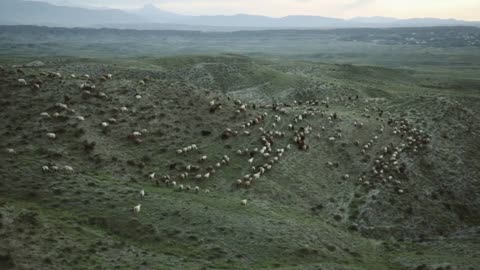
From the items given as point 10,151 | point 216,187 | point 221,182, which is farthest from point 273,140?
point 10,151

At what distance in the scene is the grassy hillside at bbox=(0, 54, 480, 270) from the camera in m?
23.9

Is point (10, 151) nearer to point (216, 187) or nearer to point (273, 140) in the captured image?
point (216, 187)

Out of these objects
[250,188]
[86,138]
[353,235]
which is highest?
[86,138]

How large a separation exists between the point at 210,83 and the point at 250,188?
165 feet

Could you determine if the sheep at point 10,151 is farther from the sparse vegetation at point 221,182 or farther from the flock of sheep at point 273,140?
the sparse vegetation at point 221,182

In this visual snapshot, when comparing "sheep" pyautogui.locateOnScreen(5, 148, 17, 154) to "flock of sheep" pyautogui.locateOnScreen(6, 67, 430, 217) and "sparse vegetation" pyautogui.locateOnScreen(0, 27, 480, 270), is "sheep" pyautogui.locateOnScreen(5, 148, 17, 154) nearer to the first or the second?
"flock of sheep" pyautogui.locateOnScreen(6, 67, 430, 217)

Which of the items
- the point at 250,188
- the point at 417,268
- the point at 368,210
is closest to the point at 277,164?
the point at 250,188

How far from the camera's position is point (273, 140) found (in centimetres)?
4088

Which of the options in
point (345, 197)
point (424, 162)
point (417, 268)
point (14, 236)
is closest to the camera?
point (14, 236)

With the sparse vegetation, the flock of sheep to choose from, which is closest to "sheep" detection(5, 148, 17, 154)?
the flock of sheep

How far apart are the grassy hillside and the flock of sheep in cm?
23

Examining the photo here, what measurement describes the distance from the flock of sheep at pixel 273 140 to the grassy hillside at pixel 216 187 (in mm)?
228

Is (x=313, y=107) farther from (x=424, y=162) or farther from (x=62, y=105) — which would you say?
(x=62, y=105)

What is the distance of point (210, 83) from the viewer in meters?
81.8
